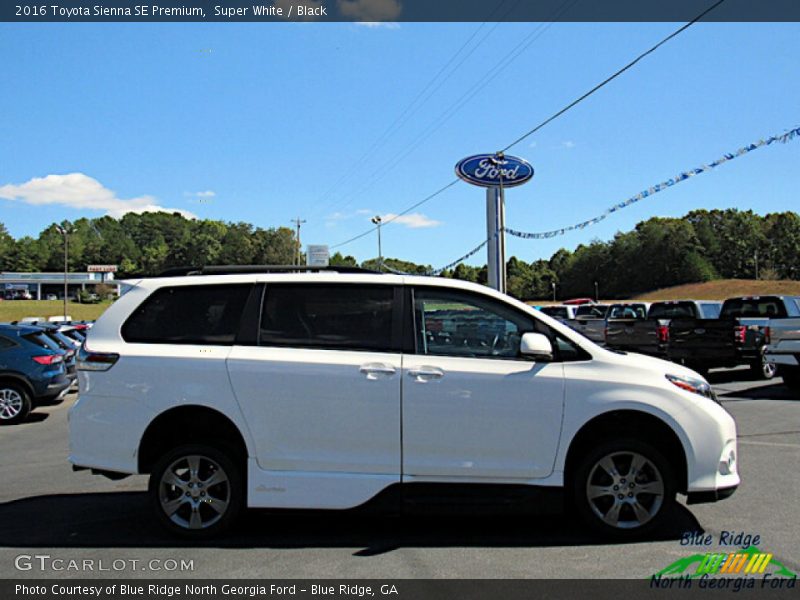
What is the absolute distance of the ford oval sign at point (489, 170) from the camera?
87.5ft

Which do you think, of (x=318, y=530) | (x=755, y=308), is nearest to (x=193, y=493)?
(x=318, y=530)

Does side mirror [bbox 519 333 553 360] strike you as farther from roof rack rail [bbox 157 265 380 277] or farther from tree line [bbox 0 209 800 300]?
tree line [bbox 0 209 800 300]

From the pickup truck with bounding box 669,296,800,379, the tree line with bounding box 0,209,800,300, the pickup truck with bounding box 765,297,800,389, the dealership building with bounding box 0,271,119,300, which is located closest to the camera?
the pickup truck with bounding box 765,297,800,389

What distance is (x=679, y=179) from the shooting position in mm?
15844

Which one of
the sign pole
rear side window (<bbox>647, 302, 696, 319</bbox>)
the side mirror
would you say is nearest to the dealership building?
the sign pole

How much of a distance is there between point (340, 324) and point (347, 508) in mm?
1351

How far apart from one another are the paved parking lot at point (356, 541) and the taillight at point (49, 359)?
18.3 feet

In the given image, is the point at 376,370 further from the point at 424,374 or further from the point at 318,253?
the point at 318,253

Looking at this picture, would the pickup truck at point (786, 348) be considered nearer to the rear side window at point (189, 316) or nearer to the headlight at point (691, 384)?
the headlight at point (691, 384)

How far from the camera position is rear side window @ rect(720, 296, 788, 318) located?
1636cm

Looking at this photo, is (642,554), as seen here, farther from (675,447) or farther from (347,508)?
(347,508)

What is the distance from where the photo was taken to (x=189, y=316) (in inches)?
209

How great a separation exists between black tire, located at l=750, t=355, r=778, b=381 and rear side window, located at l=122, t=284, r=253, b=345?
14.4m

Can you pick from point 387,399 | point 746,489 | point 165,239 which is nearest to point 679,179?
point 746,489
